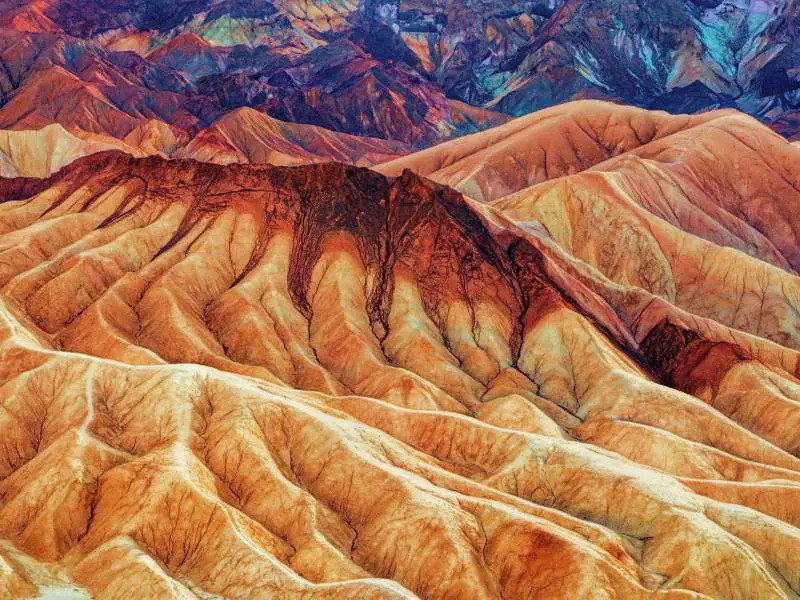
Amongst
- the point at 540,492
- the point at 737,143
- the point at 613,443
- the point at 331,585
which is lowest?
the point at 737,143

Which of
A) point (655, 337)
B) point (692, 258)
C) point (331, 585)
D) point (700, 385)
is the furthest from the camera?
point (692, 258)

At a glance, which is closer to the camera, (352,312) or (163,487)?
(163,487)

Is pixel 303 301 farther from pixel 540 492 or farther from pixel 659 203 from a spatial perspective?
pixel 659 203

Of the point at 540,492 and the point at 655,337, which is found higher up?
the point at 540,492

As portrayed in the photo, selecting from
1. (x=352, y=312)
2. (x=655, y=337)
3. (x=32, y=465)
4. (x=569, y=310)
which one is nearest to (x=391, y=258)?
(x=352, y=312)

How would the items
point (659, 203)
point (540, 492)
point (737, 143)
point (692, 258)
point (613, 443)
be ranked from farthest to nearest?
point (737, 143) < point (659, 203) < point (692, 258) < point (613, 443) < point (540, 492)

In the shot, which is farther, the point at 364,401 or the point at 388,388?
the point at 388,388

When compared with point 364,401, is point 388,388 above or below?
below
